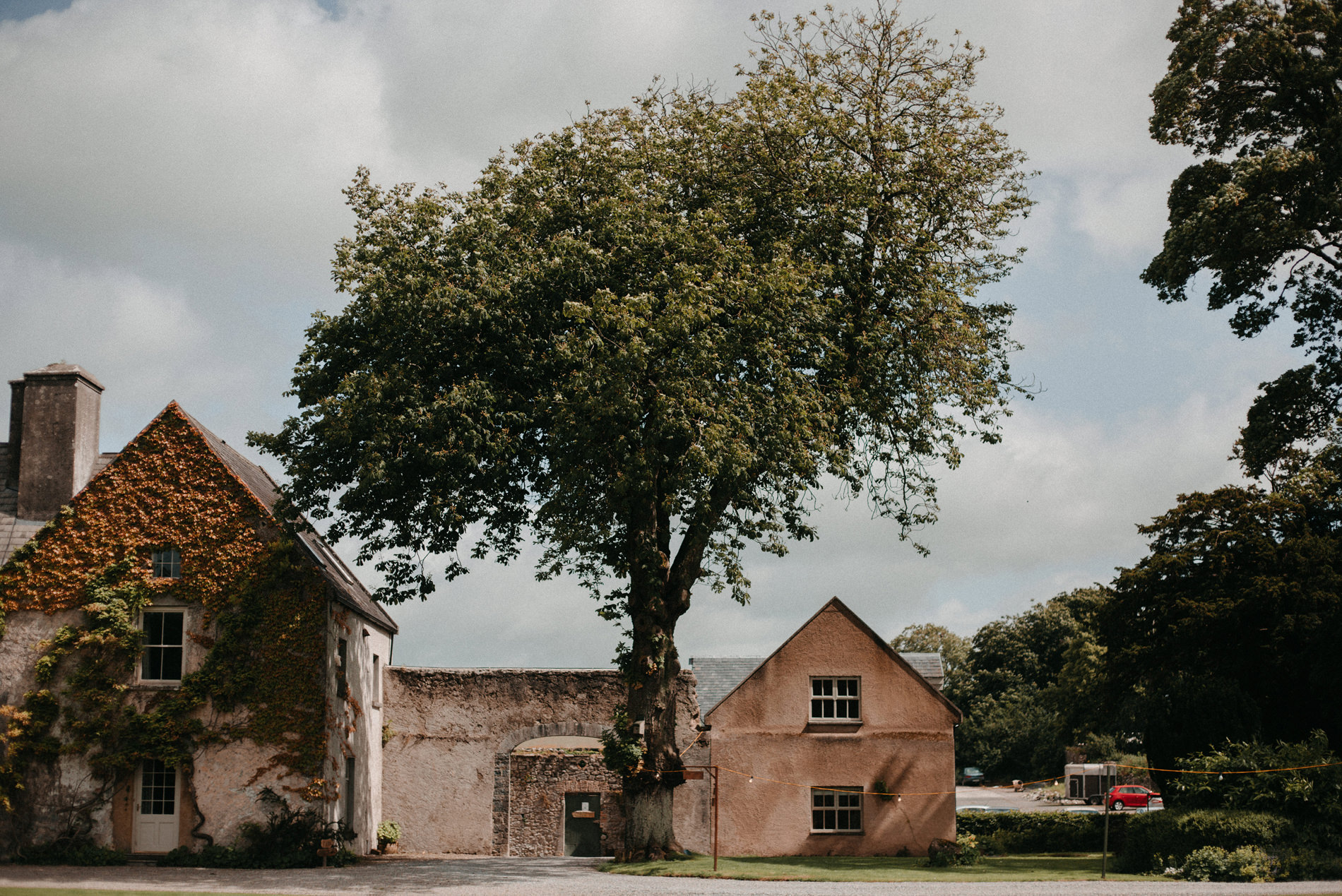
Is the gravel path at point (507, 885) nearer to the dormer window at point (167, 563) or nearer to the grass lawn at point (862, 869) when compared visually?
the grass lawn at point (862, 869)

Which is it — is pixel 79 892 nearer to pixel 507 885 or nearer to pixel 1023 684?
pixel 507 885

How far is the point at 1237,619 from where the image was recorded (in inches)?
1148

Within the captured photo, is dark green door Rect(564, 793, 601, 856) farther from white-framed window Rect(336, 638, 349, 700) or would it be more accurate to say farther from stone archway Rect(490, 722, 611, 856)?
white-framed window Rect(336, 638, 349, 700)

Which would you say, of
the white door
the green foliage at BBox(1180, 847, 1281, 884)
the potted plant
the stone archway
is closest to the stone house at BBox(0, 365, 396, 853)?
the white door

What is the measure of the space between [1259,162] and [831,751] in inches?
723

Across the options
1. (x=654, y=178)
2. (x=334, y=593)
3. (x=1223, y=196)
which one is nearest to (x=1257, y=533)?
(x=1223, y=196)

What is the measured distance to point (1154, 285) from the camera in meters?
30.3

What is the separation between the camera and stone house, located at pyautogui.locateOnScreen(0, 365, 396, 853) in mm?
25578

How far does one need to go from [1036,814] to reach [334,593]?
75.4 ft

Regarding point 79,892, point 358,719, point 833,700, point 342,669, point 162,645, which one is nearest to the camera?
point 79,892

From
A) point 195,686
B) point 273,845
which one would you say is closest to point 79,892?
point 273,845

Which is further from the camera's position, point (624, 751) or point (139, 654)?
point (139, 654)

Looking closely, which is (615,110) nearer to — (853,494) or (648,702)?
(853,494)

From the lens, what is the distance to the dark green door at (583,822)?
34000 mm
